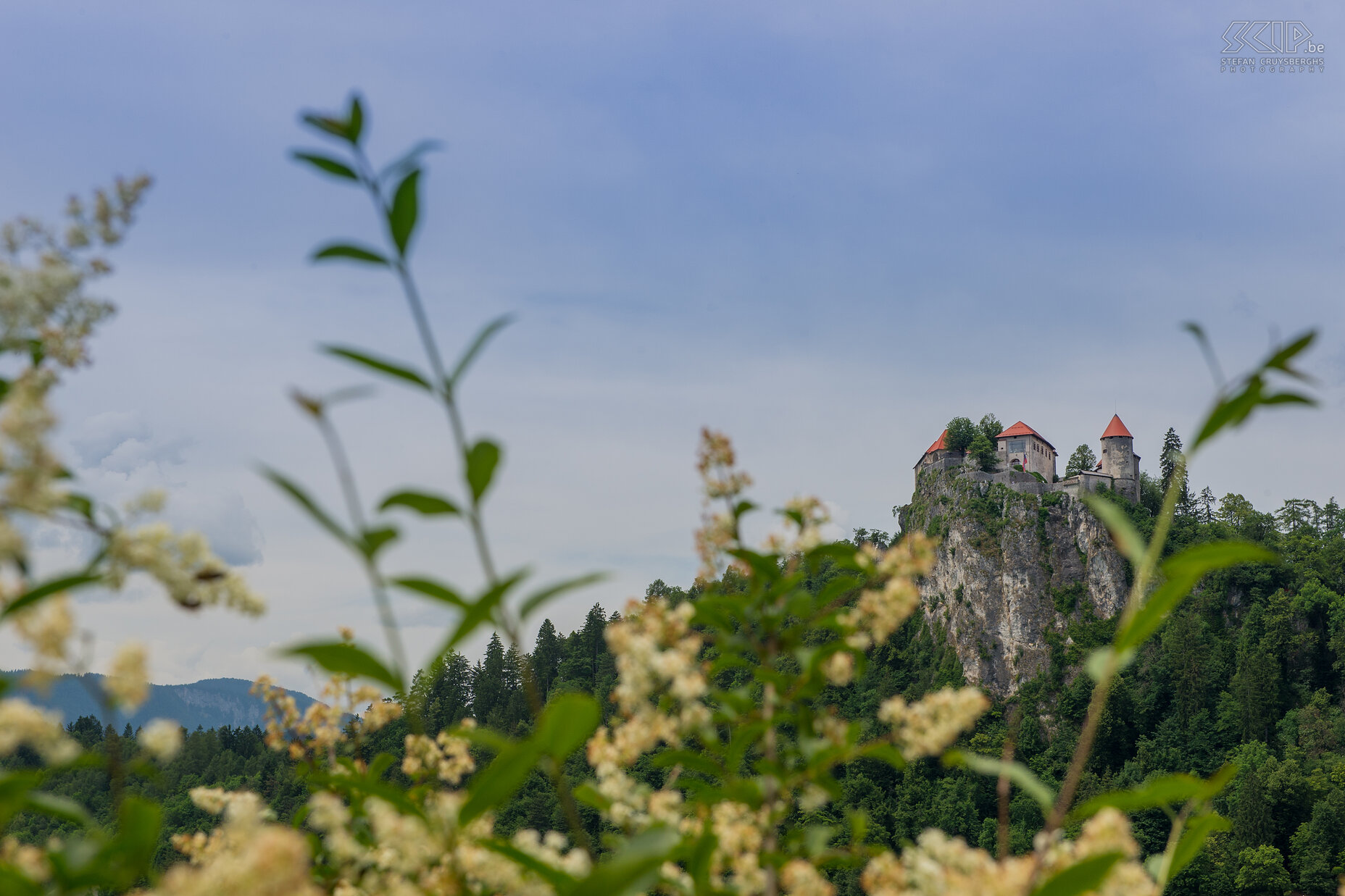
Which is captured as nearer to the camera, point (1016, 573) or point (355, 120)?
point (355, 120)

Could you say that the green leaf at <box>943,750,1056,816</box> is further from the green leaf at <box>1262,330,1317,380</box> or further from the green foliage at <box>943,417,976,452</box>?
the green foliage at <box>943,417,976,452</box>

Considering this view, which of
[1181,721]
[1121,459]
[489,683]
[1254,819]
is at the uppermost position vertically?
[1121,459]

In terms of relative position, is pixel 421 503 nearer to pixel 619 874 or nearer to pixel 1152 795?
pixel 619 874

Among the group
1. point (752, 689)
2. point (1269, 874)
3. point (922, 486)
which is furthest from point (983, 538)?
point (752, 689)

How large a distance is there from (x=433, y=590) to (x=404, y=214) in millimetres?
500

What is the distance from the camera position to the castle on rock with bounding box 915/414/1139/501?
262 feet

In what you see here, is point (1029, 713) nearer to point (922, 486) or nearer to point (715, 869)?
point (922, 486)

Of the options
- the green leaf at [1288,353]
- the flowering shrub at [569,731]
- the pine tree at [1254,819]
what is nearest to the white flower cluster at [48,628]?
the flowering shrub at [569,731]

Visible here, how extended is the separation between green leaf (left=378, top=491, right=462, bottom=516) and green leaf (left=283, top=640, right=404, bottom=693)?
0.18m

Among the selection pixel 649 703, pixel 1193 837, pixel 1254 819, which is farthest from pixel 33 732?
pixel 1254 819

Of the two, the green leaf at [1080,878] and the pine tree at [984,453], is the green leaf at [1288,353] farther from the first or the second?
the pine tree at [984,453]

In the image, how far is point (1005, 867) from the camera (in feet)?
3.98

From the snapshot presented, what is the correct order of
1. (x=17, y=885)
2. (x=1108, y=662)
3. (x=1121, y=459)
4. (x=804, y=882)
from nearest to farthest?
1. (x=17, y=885)
2. (x=1108, y=662)
3. (x=804, y=882)
4. (x=1121, y=459)

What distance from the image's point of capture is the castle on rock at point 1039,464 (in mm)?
79938
